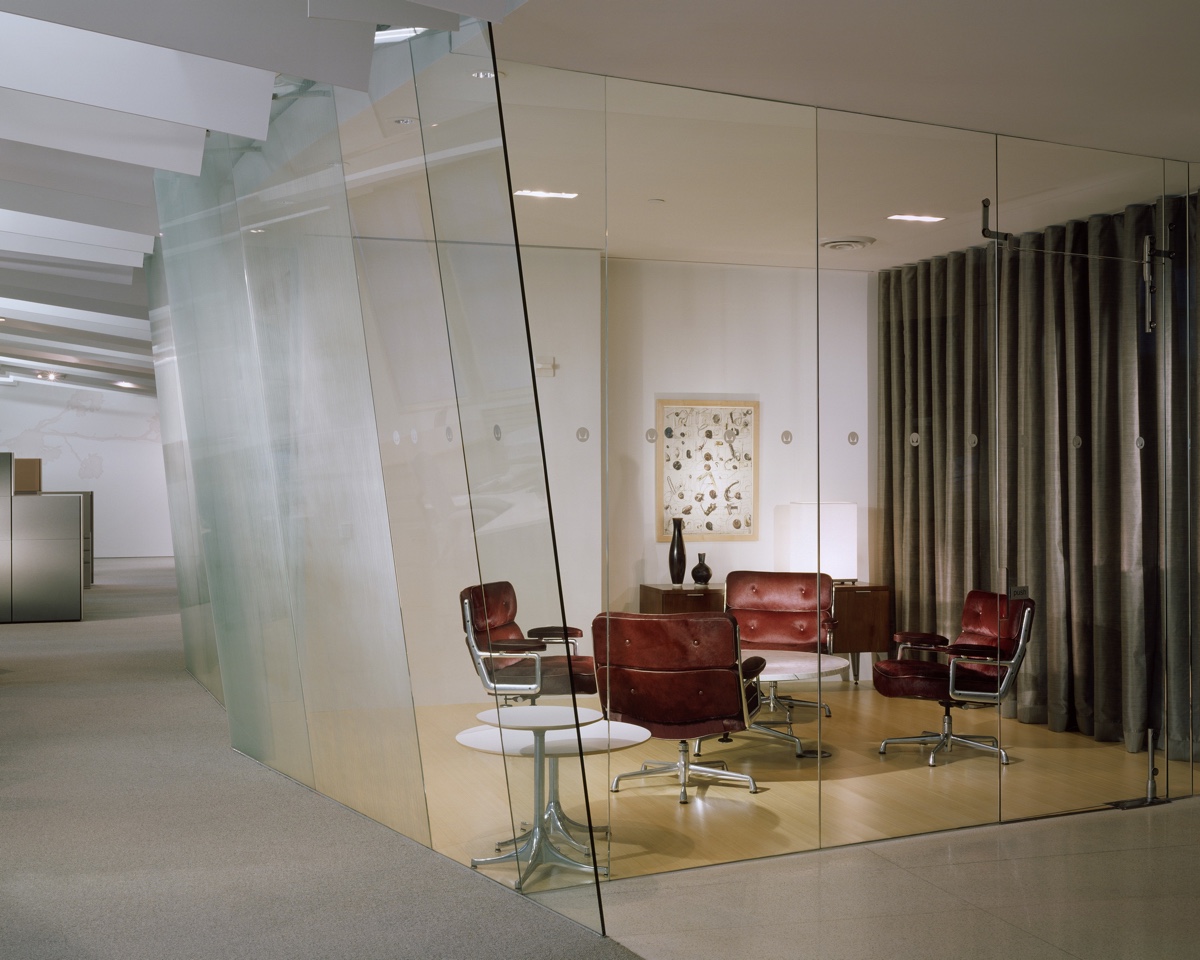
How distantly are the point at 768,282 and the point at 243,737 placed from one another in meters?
→ 3.97

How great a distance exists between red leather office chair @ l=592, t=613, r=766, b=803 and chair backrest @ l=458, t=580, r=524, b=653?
2.20 feet

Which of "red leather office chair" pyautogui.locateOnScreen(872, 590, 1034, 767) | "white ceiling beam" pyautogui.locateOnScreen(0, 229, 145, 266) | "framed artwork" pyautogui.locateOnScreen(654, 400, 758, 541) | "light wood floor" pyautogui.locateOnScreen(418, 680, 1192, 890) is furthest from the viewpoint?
"white ceiling beam" pyautogui.locateOnScreen(0, 229, 145, 266)

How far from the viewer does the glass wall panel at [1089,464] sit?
520 centimetres

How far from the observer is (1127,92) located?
4.48 meters

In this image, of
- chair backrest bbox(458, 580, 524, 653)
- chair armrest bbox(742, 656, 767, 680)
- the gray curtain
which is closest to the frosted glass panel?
chair backrest bbox(458, 580, 524, 653)

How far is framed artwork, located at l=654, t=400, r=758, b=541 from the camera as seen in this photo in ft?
15.4

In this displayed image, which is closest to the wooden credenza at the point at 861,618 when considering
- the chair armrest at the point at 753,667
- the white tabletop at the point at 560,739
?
the chair armrest at the point at 753,667

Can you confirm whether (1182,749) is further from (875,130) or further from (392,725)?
(392,725)

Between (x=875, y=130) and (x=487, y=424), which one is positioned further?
(x=875, y=130)

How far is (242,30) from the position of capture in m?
4.07

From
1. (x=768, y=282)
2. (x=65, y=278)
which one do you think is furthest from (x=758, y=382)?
(x=65, y=278)

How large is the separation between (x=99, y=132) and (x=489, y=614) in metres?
3.51

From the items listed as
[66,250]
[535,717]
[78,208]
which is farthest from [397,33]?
[66,250]

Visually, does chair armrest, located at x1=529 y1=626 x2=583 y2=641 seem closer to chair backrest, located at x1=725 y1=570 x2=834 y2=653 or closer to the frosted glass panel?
the frosted glass panel
